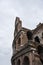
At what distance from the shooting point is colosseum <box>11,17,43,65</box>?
3959 cm

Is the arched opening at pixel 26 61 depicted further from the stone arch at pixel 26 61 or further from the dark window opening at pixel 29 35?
the dark window opening at pixel 29 35

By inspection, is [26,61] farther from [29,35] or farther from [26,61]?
[29,35]

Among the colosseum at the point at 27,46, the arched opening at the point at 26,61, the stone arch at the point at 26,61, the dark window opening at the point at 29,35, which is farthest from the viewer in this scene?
the dark window opening at the point at 29,35

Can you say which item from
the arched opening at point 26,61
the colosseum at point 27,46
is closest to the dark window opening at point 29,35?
the colosseum at point 27,46

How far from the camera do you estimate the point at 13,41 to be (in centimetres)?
5147

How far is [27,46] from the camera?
40531 mm

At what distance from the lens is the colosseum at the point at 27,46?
39588 millimetres

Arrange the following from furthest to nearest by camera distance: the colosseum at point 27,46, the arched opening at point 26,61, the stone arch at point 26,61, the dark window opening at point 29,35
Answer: the dark window opening at point 29,35 → the arched opening at point 26,61 → the stone arch at point 26,61 → the colosseum at point 27,46

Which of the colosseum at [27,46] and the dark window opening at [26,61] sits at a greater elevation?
the colosseum at [27,46]

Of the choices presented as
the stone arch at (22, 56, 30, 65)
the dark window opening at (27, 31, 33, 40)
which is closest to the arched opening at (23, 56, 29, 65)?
the stone arch at (22, 56, 30, 65)

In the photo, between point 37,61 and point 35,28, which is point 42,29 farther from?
point 37,61

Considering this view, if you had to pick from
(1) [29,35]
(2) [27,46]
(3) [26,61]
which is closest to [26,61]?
(3) [26,61]

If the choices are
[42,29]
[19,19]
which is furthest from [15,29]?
[42,29]

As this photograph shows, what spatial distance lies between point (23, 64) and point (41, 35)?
9.40 metres
